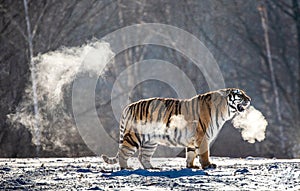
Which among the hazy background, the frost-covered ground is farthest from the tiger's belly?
the hazy background

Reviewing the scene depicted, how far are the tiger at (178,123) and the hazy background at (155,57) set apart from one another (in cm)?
1140

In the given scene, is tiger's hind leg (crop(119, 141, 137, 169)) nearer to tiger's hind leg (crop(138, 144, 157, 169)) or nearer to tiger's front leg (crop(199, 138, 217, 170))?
tiger's hind leg (crop(138, 144, 157, 169))

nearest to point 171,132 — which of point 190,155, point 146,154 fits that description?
point 190,155

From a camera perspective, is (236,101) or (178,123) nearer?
(178,123)

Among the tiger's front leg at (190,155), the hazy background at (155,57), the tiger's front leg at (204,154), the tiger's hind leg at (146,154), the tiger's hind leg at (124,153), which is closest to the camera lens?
the tiger's front leg at (204,154)

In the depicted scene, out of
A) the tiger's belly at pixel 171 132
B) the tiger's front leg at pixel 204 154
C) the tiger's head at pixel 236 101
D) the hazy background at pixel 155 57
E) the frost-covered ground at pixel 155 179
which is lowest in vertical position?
the frost-covered ground at pixel 155 179

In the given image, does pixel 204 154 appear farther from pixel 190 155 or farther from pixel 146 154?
pixel 146 154

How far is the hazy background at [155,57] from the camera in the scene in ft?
78.9

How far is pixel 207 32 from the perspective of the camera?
33750 mm

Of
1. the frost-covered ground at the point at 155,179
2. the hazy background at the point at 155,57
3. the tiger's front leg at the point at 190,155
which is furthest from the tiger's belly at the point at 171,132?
the hazy background at the point at 155,57

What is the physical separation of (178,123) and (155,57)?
68.9ft

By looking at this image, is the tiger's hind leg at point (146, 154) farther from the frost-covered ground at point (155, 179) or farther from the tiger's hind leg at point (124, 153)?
the frost-covered ground at point (155, 179)

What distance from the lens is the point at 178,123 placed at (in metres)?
11.8

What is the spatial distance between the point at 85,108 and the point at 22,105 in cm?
339
